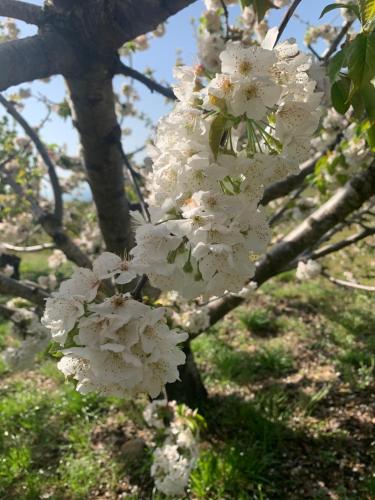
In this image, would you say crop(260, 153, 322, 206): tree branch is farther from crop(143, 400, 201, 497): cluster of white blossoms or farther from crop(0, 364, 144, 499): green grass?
crop(0, 364, 144, 499): green grass

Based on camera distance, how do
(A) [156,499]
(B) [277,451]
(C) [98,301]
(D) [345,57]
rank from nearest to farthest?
(D) [345,57], (C) [98,301], (A) [156,499], (B) [277,451]

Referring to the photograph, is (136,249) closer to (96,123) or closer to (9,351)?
(96,123)

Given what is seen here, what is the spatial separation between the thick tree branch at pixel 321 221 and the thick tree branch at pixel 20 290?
4.61ft

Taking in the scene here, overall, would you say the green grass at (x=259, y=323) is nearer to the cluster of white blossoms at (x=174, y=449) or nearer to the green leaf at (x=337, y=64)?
the cluster of white blossoms at (x=174, y=449)

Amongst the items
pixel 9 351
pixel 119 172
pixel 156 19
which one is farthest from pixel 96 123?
pixel 9 351

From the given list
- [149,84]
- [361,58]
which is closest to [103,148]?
[149,84]

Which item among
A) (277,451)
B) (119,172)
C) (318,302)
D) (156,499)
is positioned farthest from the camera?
(318,302)

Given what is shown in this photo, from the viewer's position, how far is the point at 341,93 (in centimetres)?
95

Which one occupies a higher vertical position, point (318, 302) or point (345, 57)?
point (318, 302)

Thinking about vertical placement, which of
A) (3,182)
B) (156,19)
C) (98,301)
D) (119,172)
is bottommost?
(98,301)

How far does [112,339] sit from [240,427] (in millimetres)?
2886

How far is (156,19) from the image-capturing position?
144 cm

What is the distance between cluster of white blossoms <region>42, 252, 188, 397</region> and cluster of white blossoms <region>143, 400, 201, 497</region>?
1.92 m

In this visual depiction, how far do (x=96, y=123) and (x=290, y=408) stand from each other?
9.45 feet
